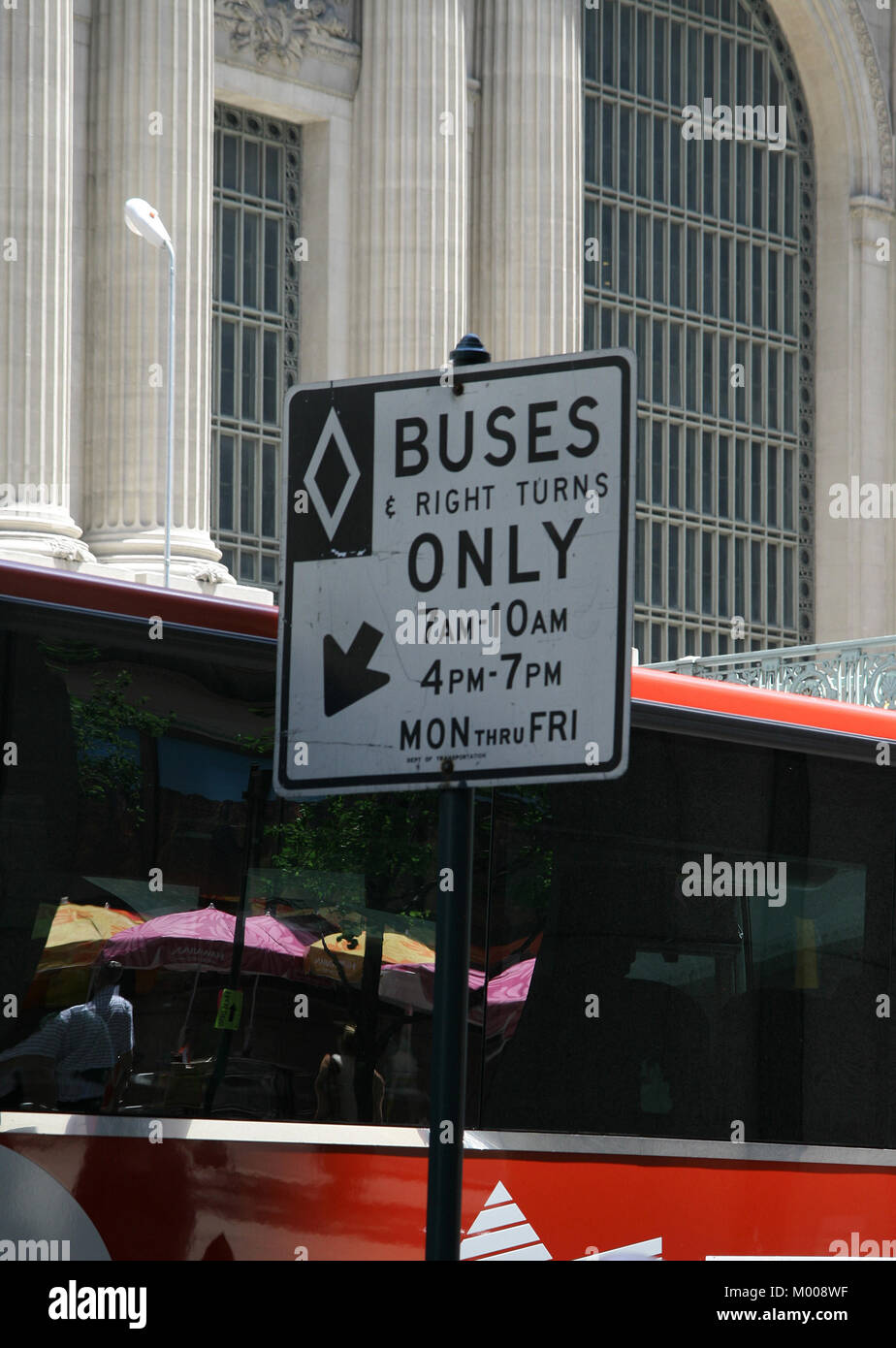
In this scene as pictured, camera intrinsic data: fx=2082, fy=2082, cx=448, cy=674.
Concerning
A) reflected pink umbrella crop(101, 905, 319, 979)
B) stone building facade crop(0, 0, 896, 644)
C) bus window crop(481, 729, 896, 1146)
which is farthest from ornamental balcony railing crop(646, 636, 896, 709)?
reflected pink umbrella crop(101, 905, 319, 979)

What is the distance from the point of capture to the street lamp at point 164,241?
806 inches

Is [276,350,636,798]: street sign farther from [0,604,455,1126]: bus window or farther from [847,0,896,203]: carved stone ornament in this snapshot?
[847,0,896,203]: carved stone ornament

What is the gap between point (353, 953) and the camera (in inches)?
245

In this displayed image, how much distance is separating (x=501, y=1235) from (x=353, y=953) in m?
1.00

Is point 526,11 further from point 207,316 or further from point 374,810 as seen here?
point 374,810

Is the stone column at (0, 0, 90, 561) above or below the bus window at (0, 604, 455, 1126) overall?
above

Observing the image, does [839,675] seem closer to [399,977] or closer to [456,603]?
[399,977]

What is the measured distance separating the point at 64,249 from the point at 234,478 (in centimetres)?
482

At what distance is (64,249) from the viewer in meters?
20.9

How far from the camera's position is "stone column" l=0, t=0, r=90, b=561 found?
20.3 metres

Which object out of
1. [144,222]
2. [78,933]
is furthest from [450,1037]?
[144,222]

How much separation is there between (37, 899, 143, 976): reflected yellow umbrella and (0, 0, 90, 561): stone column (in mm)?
14724

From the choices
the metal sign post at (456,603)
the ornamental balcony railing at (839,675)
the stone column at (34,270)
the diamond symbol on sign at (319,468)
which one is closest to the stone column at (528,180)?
the ornamental balcony railing at (839,675)
